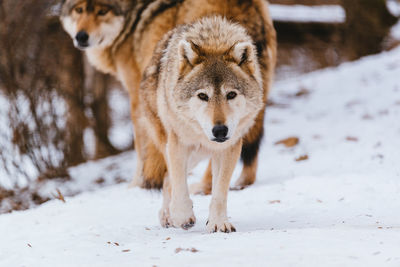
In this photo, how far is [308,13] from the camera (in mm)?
12961

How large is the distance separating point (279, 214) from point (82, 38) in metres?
3.63

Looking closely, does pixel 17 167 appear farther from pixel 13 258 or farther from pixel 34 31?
pixel 13 258

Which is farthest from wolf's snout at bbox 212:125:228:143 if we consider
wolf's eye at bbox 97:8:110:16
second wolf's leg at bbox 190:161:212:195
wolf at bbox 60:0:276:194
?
wolf's eye at bbox 97:8:110:16

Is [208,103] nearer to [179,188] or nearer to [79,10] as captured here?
[179,188]

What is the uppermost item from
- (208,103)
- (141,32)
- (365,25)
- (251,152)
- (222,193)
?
(141,32)

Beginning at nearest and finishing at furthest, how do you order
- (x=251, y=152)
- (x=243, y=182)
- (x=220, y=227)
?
1. (x=220, y=227)
2. (x=251, y=152)
3. (x=243, y=182)

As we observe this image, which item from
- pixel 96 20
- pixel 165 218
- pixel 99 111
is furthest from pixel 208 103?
pixel 99 111

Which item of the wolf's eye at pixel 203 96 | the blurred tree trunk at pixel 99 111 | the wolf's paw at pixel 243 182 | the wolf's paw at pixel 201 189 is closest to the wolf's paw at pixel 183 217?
the wolf's eye at pixel 203 96

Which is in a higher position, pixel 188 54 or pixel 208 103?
pixel 188 54

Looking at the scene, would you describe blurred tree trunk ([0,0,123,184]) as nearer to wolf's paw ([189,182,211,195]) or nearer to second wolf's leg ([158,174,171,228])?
wolf's paw ([189,182,211,195])

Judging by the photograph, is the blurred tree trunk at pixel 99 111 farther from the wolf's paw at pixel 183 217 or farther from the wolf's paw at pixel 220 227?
the wolf's paw at pixel 220 227

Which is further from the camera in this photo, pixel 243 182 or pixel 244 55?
pixel 243 182

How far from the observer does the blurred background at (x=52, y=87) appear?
774cm

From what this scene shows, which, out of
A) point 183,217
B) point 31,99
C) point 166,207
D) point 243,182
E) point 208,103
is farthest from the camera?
point 31,99
